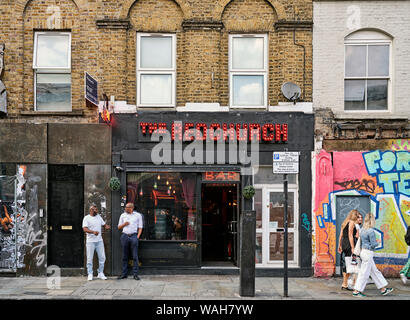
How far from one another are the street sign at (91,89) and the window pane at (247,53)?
373cm

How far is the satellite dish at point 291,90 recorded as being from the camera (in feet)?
33.1

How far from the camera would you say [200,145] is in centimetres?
1019

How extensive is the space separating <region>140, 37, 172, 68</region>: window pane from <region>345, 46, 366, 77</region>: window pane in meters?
4.88

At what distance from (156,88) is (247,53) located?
2.67 m

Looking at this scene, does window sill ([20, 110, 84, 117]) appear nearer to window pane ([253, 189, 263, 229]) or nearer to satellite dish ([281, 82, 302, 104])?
window pane ([253, 189, 263, 229])

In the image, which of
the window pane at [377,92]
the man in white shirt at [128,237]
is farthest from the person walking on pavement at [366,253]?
the man in white shirt at [128,237]

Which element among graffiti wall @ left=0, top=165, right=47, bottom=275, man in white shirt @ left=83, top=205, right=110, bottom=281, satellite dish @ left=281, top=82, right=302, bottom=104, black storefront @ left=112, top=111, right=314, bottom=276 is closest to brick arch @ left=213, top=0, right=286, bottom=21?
satellite dish @ left=281, top=82, right=302, bottom=104

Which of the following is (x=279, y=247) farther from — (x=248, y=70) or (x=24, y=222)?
(x=24, y=222)

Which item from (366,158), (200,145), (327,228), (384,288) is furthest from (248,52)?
(384,288)

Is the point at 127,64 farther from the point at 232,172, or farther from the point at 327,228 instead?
the point at 327,228

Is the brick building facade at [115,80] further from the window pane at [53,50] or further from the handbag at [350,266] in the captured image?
the handbag at [350,266]

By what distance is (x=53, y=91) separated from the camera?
34.5 ft

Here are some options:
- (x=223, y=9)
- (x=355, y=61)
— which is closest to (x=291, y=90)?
(x=355, y=61)

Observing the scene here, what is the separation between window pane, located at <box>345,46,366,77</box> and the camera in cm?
1054
